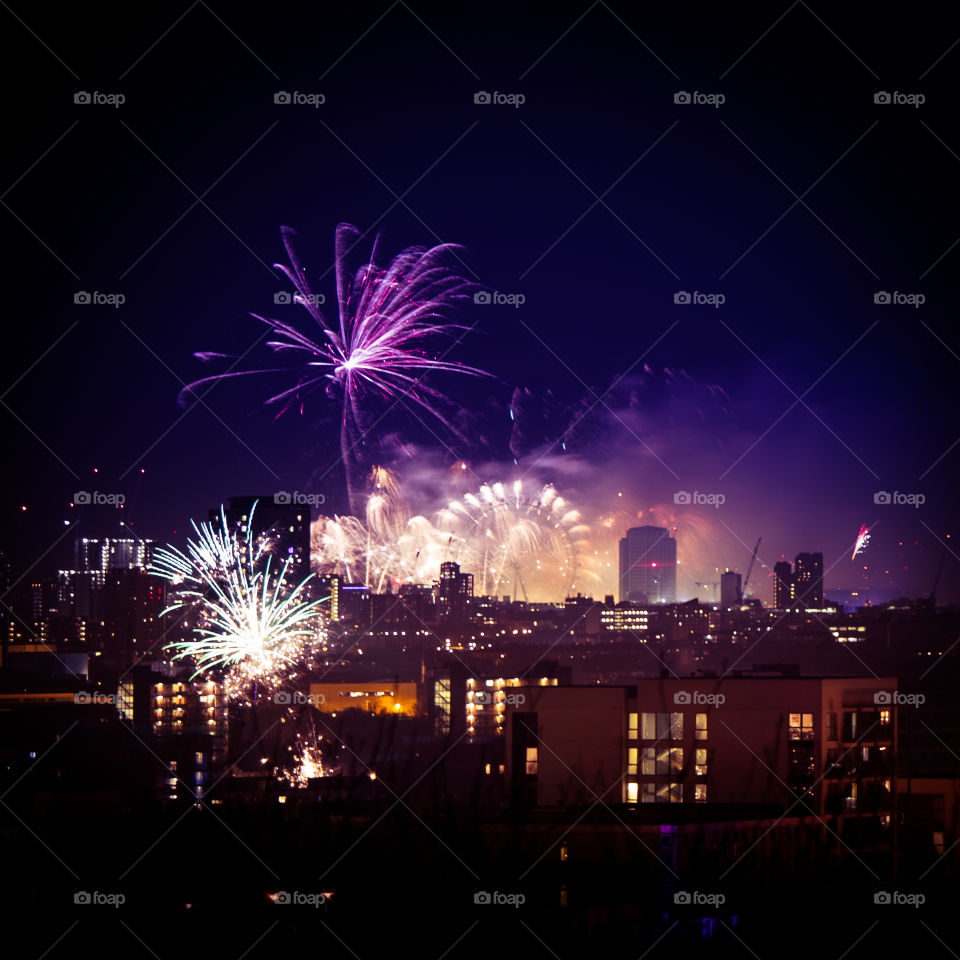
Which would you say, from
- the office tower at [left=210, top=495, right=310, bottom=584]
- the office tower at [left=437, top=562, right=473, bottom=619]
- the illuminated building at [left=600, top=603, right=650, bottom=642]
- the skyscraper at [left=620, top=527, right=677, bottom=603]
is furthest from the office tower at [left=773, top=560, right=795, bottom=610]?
the office tower at [left=210, top=495, right=310, bottom=584]

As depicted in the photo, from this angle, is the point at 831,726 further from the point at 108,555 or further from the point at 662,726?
the point at 108,555

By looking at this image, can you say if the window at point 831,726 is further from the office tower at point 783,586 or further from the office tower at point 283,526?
the office tower at point 783,586

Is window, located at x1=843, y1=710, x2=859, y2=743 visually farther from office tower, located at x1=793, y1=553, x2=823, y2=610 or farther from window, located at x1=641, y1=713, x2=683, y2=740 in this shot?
office tower, located at x1=793, y1=553, x2=823, y2=610

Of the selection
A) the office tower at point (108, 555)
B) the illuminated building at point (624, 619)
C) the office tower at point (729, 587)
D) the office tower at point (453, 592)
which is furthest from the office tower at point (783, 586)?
the office tower at point (108, 555)

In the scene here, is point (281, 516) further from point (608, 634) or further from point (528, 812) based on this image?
point (528, 812)

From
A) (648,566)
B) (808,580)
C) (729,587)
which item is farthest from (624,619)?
(808,580)

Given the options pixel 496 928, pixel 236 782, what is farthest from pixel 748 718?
pixel 496 928
